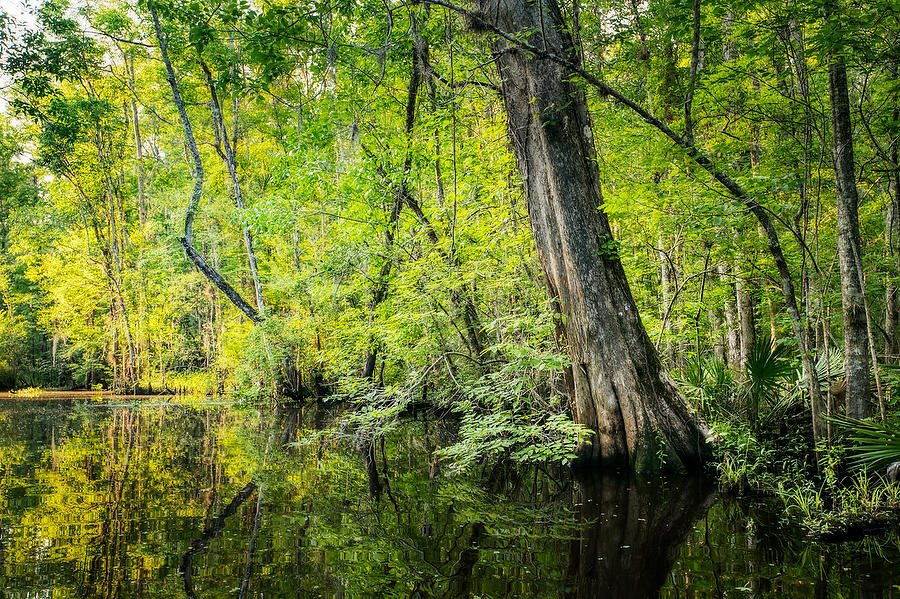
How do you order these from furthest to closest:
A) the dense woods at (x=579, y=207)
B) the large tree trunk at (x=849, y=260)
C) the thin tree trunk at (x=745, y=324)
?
the thin tree trunk at (x=745, y=324)
the dense woods at (x=579, y=207)
the large tree trunk at (x=849, y=260)

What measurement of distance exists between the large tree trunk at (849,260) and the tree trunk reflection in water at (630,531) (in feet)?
5.56

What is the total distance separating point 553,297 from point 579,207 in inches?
44.2

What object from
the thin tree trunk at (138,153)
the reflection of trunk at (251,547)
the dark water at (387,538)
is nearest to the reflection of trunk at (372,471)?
the dark water at (387,538)

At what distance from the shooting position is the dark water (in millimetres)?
2777

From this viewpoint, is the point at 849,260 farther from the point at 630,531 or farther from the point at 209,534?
the point at 209,534

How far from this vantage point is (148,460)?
6.60 metres

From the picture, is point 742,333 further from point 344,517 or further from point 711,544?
point 344,517

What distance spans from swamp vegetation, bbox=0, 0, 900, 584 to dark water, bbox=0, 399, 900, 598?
4 cm

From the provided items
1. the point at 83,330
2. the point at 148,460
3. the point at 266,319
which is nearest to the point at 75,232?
the point at 83,330

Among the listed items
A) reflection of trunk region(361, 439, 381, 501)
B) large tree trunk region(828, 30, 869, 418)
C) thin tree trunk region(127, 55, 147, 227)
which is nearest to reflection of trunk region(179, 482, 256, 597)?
reflection of trunk region(361, 439, 381, 501)

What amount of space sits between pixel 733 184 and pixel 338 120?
761 centimetres

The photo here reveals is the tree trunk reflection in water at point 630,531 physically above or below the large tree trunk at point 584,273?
below

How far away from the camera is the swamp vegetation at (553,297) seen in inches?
150

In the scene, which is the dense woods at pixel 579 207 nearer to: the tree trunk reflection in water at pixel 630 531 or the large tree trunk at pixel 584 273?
the large tree trunk at pixel 584 273
